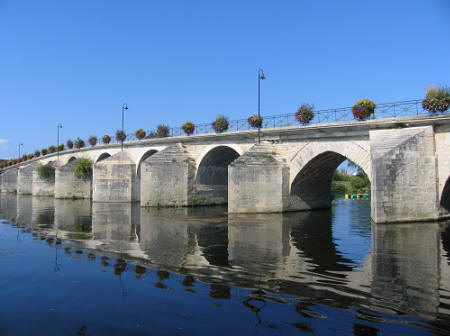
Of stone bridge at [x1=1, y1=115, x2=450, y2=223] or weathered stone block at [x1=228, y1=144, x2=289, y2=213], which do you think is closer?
stone bridge at [x1=1, y1=115, x2=450, y2=223]

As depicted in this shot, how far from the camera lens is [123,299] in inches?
226

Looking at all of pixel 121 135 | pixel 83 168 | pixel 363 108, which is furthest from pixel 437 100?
pixel 83 168

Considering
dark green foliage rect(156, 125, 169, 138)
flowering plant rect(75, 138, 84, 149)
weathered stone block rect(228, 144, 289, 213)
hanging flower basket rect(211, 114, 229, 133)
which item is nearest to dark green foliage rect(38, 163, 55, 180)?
flowering plant rect(75, 138, 84, 149)

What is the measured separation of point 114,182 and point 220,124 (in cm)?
1116

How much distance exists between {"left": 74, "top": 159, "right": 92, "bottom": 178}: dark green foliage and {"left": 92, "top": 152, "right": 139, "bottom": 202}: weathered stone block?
797cm

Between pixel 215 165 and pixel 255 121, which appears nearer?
pixel 255 121

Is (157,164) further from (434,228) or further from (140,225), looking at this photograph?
(434,228)

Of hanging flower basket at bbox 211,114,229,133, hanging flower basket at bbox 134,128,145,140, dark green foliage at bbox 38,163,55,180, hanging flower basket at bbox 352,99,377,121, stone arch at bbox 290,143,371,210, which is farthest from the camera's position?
dark green foliage at bbox 38,163,55,180

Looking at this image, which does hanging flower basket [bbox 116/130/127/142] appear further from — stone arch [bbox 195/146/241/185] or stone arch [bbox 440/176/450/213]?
stone arch [bbox 440/176/450/213]

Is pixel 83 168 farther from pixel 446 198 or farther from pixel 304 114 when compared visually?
pixel 446 198

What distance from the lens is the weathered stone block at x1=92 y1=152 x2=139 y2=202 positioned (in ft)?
95.8

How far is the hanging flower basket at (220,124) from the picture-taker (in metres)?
23.7

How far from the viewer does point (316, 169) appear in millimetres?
19750

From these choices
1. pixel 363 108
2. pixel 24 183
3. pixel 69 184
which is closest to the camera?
pixel 363 108
